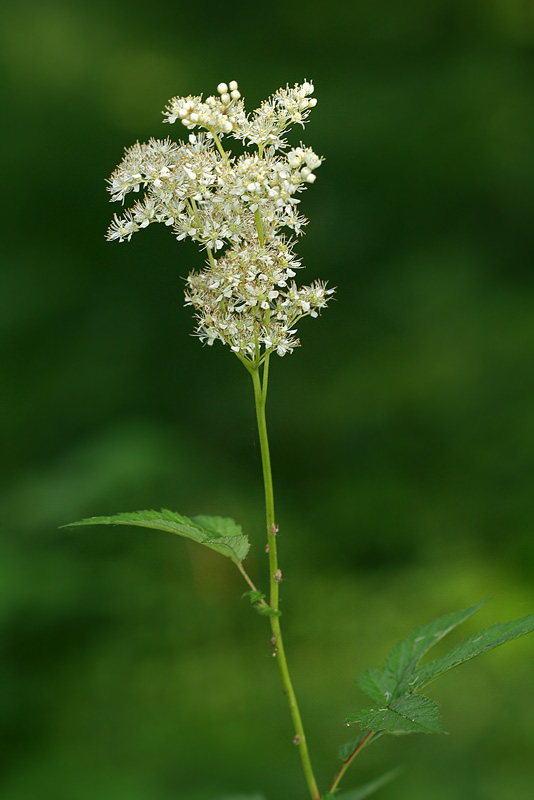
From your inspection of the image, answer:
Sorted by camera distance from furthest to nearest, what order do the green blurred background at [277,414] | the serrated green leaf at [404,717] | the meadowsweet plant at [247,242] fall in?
the green blurred background at [277,414]
the meadowsweet plant at [247,242]
the serrated green leaf at [404,717]

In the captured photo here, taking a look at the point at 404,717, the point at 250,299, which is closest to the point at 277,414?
the point at 250,299

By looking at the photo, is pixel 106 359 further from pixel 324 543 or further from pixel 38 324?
pixel 324 543

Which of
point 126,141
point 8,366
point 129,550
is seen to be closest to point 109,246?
point 126,141

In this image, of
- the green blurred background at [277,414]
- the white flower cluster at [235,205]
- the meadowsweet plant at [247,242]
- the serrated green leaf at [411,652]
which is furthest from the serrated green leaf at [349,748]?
the green blurred background at [277,414]

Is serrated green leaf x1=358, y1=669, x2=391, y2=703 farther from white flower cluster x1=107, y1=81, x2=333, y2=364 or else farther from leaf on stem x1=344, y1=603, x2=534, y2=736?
white flower cluster x1=107, y1=81, x2=333, y2=364

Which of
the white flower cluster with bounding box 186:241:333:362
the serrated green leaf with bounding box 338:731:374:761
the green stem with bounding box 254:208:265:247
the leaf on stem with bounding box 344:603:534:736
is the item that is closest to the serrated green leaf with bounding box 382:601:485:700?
the leaf on stem with bounding box 344:603:534:736

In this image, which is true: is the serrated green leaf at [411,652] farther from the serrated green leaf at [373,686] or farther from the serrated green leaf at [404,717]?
the serrated green leaf at [404,717]
